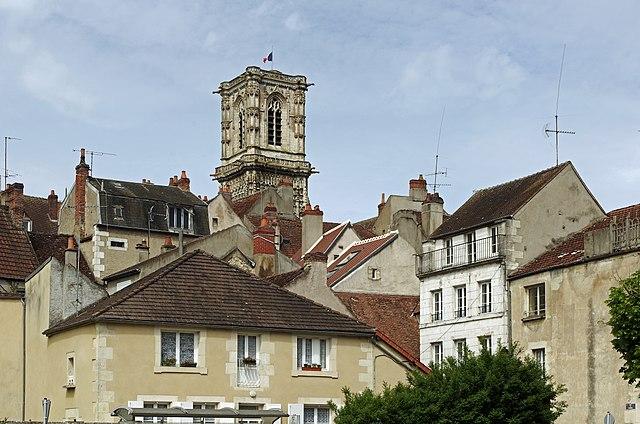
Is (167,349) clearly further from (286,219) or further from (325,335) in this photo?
(286,219)

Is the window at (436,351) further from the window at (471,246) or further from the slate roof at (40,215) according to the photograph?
the slate roof at (40,215)

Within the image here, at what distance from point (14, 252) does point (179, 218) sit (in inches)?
882

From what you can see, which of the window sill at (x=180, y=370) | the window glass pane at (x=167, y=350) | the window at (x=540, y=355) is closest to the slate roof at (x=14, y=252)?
the window glass pane at (x=167, y=350)

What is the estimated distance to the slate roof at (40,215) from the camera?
8712 cm

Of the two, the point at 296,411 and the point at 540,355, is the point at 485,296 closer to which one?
the point at 540,355

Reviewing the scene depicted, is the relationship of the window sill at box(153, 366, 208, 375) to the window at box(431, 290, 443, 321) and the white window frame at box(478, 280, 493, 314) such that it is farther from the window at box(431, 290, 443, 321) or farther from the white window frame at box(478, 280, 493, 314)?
the window at box(431, 290, 443, 321)

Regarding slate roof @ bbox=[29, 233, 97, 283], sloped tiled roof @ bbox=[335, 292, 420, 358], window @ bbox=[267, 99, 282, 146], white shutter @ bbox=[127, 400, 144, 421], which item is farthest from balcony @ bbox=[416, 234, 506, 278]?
window @ bbox=[267, 99, 282, 146]

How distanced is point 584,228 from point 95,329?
2250cm

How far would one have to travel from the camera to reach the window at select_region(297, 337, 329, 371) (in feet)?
150

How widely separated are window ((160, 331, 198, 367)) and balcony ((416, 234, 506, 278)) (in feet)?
53.6

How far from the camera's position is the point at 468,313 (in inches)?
2280

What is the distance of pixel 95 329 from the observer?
42781 mm

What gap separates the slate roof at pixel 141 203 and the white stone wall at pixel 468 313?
1880 centimetres

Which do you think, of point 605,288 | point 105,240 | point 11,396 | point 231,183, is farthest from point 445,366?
point 231,183
